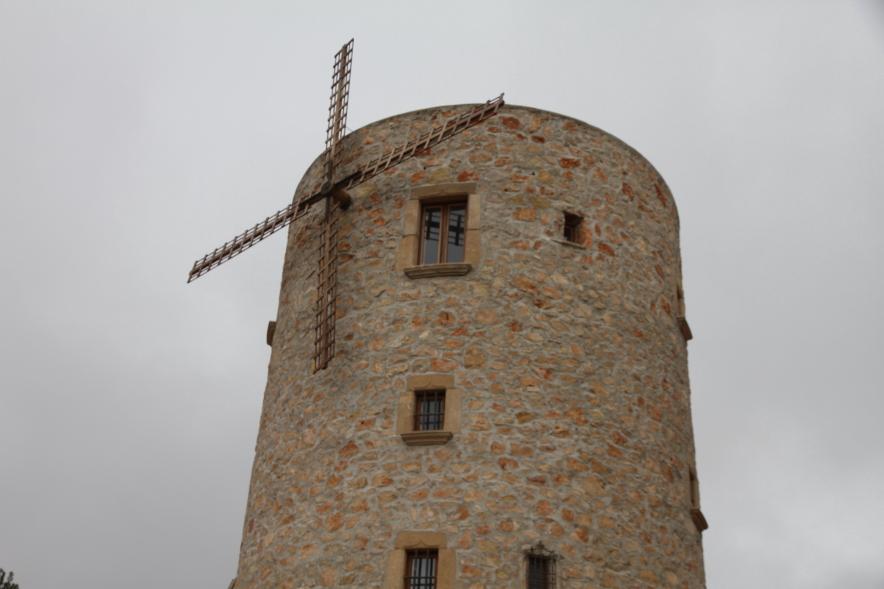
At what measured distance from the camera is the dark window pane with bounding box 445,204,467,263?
18016 mm

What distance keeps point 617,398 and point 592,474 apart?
56.1 inches

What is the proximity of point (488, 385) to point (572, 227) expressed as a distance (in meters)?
3.39

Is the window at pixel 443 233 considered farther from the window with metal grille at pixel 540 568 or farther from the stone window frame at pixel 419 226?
the window with metal grille at pixel 540 568

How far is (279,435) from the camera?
1812 cm

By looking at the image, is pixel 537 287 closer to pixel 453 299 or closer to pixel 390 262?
pixel 453 299

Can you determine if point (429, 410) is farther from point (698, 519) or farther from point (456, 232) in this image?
point (698, 519)

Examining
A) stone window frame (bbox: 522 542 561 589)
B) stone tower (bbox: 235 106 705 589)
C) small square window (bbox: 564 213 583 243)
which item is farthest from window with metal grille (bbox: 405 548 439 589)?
small square window (bbox: 564 213 583 243)

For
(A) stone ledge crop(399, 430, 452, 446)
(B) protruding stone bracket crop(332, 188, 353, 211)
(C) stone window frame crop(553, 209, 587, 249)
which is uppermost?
(B) protruding stone bracket crop(332, 188, 353, 211)

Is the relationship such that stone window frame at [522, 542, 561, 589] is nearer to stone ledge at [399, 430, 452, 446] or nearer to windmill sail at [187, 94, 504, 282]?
stone ledge at [399, 430, 452, 446]

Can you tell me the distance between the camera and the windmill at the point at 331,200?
18.0m

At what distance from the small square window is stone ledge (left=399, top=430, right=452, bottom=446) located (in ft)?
13.6

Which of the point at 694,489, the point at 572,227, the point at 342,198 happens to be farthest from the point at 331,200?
the point at 694,489

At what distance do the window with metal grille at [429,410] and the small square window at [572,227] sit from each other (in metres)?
3.57

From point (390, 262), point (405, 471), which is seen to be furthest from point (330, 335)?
point (405, 471)
